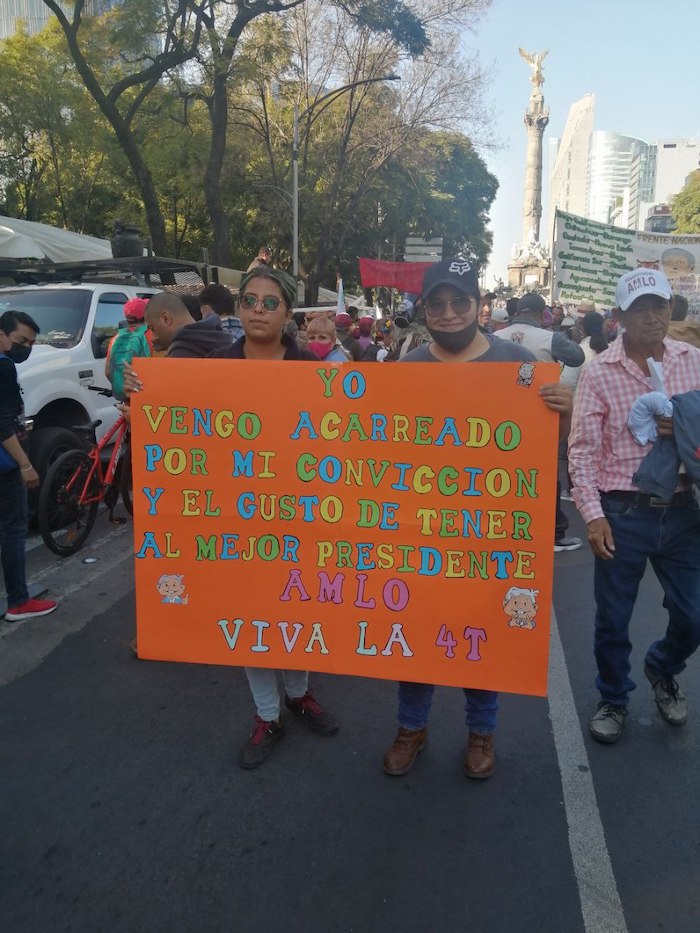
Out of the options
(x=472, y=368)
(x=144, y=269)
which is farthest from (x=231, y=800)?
(x=144, y=269)

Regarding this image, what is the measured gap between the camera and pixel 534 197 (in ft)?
283

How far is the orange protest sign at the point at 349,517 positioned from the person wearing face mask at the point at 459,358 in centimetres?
12

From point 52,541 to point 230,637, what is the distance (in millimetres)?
3093

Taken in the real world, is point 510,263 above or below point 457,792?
above

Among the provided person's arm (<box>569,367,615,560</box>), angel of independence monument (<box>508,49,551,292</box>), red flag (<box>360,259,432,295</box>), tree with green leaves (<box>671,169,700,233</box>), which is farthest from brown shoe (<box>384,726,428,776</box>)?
angel of independence monument (<box>508,49,551,292</box>)

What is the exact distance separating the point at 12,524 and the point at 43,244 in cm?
992

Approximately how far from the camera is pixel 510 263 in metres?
94.4

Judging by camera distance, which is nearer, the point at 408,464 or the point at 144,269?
the point at 408,464

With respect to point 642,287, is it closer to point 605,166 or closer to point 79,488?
point 79,488

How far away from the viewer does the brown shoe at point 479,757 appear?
296 centimetres

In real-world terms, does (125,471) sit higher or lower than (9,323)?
lower

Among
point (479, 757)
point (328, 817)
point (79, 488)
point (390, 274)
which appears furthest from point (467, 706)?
point (390, 274)

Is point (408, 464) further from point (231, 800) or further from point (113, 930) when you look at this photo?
point (113, 930)

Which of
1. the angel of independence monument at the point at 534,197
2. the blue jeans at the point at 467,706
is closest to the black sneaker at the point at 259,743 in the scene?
the blue jeans at the point at 467,706
